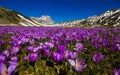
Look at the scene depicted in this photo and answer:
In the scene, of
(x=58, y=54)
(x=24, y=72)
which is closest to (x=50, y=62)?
(x=58, y=54)

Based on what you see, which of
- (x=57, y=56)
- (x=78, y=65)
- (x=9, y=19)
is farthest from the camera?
(x=9, y=19)

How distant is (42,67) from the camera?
2.96m

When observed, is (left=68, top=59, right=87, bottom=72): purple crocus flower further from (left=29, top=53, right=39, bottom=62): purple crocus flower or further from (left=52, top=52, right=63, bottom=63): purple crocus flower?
(left=29, top=53, right=39, bottom=62): purple crocus flower

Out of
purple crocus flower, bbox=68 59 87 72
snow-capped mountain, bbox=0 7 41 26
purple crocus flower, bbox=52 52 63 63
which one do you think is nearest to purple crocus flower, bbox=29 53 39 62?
purple crocus flower, bbox=52 52 63 63

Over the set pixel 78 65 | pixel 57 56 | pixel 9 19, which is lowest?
pixel 78 65

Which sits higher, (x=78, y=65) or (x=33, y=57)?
(x=33, y=57)

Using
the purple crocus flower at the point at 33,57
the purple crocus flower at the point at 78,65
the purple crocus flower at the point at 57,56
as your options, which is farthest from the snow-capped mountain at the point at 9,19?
the purple crocus flower at the point at 78,65

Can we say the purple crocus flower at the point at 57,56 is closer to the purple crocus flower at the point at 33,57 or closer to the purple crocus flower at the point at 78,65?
the purple crocus flower at the point at 33,57

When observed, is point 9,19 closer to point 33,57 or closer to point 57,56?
point 33,57

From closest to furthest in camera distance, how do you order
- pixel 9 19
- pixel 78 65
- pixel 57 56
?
pixel 78 65 → pixel 57 56 → pixel 9 19

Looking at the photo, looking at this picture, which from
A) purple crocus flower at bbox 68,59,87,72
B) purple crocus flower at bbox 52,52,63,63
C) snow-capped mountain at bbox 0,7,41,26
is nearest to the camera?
purple crocus flower at bbox 68,59,87,72

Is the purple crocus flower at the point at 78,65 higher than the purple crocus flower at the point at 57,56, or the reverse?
the purple crocus flower at the point at 57,56

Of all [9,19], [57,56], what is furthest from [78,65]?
[9,19]

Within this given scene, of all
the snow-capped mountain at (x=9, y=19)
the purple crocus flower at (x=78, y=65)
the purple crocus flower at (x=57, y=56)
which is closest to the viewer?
the purple crocus flower at (x=78, y=65)
